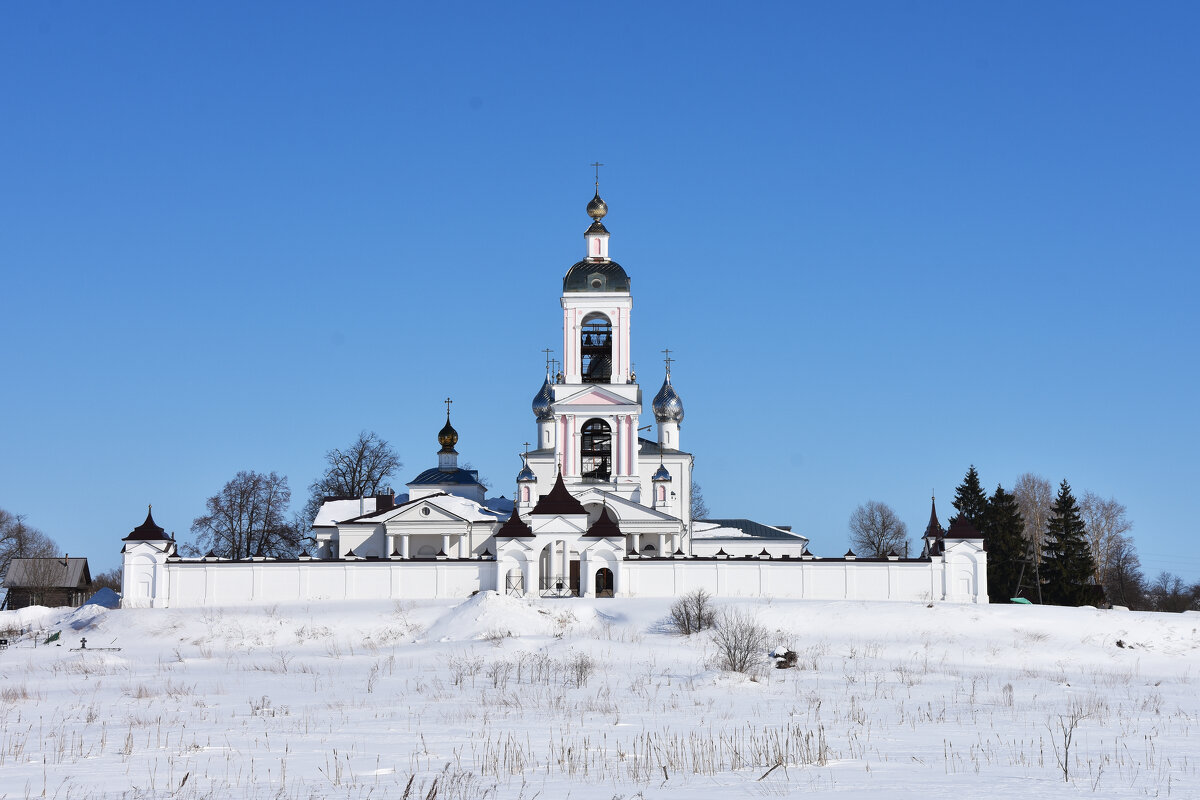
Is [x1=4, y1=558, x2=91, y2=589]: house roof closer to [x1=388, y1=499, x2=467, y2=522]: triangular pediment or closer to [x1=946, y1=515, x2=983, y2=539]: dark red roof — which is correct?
[x1=388, y1=499, x2=467, y2=522]: triangular pediment

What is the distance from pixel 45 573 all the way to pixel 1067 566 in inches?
1956

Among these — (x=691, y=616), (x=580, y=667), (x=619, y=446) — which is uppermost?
(x=619, y=446)

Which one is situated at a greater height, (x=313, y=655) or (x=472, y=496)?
(x=472, y=496)

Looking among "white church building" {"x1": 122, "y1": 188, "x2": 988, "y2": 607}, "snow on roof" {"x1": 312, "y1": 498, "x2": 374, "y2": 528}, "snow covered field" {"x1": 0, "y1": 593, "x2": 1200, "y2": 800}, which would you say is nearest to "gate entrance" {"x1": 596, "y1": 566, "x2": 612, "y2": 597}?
"white church building" {"x1": 122, "y1": 188, "x2": 988, "y2": 607}

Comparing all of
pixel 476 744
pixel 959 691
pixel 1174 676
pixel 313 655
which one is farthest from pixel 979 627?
pixel 476 744

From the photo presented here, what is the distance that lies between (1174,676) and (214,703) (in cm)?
2168

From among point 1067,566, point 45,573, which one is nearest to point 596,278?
point 1067,566

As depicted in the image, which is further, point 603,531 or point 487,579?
point 603,531

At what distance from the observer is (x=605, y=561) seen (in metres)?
45.4

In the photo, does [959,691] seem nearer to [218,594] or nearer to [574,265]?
[218,594]

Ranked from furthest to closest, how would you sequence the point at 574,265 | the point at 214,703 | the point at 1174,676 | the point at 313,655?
1. the point at 574,265
2. the point at 313,655
3. the point at 1174,676
4. the point at 214,703

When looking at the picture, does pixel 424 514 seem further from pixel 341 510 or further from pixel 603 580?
pixel 603 580

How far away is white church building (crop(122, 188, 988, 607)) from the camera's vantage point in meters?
45.1

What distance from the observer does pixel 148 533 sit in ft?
151
